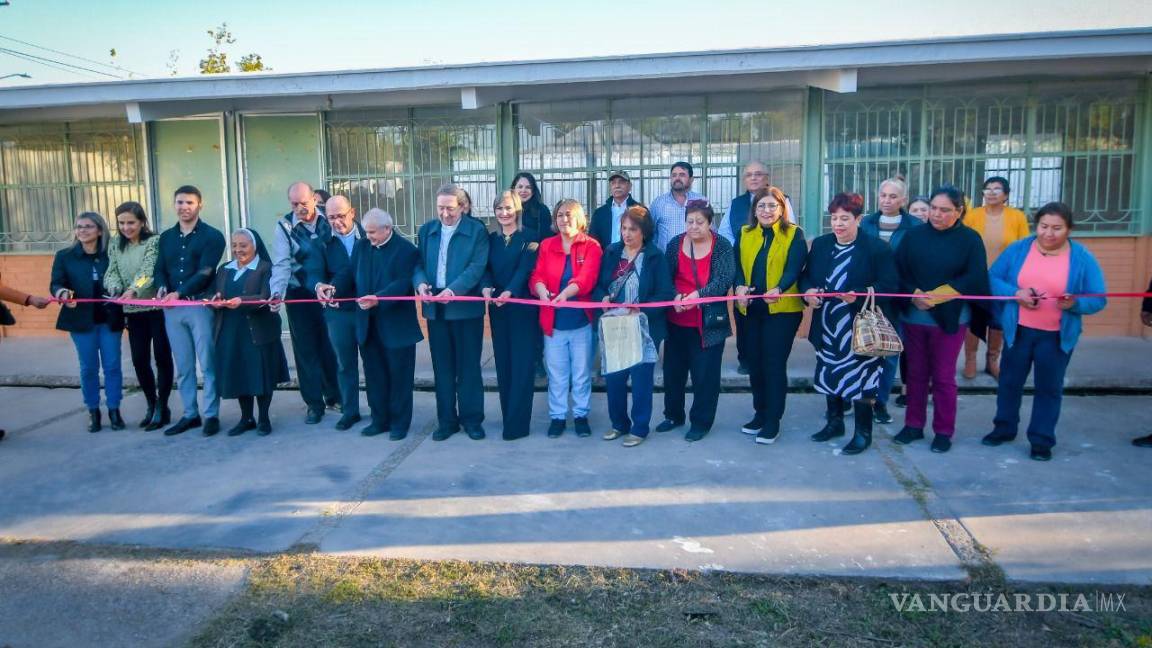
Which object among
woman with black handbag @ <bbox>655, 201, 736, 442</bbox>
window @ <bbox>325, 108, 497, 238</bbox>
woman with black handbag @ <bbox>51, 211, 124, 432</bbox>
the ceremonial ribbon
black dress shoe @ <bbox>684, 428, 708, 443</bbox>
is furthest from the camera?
window @ <bbox>325, 108, 497, 238</bbox>

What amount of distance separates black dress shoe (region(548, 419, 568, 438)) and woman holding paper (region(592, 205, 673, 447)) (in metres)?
0.33

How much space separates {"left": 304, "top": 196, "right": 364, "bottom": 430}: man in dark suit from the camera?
629cm

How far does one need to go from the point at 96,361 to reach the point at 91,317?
363 millimetres

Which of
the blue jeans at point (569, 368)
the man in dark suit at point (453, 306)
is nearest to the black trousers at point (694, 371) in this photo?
the blue jeans at point (569, 368)

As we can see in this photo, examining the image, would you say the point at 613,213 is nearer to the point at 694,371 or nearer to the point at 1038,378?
the point at 694,371

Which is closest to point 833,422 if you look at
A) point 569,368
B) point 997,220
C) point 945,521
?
point 945,521

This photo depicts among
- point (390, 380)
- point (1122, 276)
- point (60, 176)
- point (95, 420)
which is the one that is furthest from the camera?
point (60, 176)

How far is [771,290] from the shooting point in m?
5.57

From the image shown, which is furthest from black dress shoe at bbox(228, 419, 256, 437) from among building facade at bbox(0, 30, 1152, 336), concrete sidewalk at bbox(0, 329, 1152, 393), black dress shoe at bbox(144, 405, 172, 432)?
building facade at bbox(0, 30, 1152, 336)

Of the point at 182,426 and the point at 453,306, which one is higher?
the point at 453,306

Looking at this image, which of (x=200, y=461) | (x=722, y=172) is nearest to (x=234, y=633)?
(x=200, y=461)

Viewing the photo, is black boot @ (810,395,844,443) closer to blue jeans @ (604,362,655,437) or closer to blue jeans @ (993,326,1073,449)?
blue jeans @ (993,326,1073,449)

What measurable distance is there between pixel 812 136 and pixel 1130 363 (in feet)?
11.5

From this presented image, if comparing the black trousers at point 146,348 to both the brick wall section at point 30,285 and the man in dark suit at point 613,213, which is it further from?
the brick wall section at point 30,285
